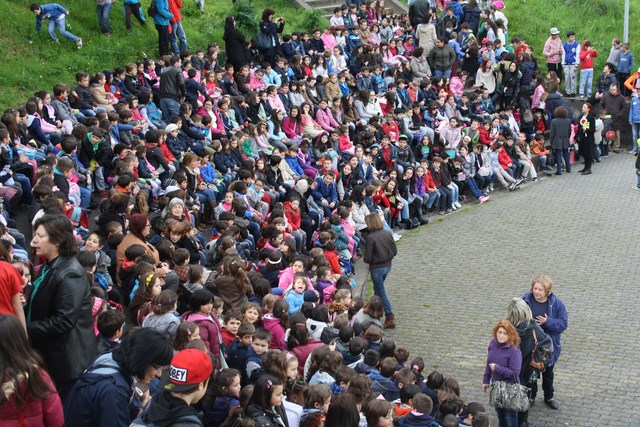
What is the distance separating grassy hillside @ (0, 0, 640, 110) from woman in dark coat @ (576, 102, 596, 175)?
4.96m

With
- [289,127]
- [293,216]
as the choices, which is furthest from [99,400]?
[289,127]

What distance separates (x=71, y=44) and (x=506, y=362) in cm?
1394

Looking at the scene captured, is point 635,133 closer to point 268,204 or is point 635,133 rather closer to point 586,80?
point 586,80

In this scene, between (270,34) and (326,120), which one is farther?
(270,34)

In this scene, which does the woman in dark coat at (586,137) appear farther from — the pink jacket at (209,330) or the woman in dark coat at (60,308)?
the woman in dark coat at (60,308)

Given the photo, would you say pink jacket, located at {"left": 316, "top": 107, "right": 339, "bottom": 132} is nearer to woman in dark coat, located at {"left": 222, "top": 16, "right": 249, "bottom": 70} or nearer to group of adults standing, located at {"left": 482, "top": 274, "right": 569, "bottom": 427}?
woman in dark coat, located at {"left": 222, "top": 16, "right": 249, "bottom": 70}

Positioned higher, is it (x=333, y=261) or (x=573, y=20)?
(x=573, y=20)

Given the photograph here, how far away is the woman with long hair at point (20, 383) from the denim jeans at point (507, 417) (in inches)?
220

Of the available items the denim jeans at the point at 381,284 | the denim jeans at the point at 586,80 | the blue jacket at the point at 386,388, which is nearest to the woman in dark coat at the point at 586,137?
the denim jeans at the point at 586,80

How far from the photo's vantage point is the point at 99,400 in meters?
5.75

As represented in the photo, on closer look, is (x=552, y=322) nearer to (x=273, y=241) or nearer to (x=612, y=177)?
(x=273, y=241)

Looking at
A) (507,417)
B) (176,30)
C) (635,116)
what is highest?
(176,30)

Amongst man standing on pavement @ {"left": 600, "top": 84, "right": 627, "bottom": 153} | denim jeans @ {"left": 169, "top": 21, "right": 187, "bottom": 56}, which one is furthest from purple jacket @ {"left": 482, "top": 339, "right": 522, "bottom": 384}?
man standing on pavement @ {"left": 600, "top": 84, "right": 627, "bottom": 153}

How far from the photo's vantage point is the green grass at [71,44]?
1819 centimetres
